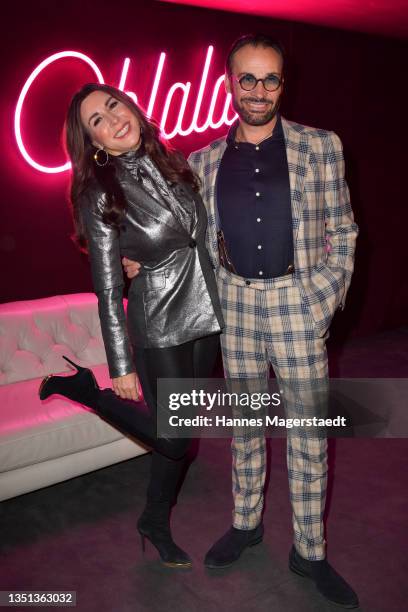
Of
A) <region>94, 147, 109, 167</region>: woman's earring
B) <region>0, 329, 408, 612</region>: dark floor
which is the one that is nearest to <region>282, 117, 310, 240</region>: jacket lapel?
<region>94, 147, 109, 167</region>: woman's earring

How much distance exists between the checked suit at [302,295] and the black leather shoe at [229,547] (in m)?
0.30

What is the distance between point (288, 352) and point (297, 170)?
66cm

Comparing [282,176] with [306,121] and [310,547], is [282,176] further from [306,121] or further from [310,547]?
[306,121]

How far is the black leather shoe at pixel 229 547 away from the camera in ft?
8.68

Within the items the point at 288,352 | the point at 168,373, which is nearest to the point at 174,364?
the point at 168,373

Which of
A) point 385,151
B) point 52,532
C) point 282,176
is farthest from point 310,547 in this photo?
point 385,151

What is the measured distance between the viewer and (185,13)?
4781mm

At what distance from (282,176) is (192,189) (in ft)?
1.13

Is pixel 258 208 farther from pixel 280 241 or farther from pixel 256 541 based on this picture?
pixel 256 541

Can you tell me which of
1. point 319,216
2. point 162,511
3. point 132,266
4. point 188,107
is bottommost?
point 162,511

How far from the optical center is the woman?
2188mm

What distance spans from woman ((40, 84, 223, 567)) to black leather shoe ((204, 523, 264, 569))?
1.62 feet

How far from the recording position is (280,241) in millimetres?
2283
